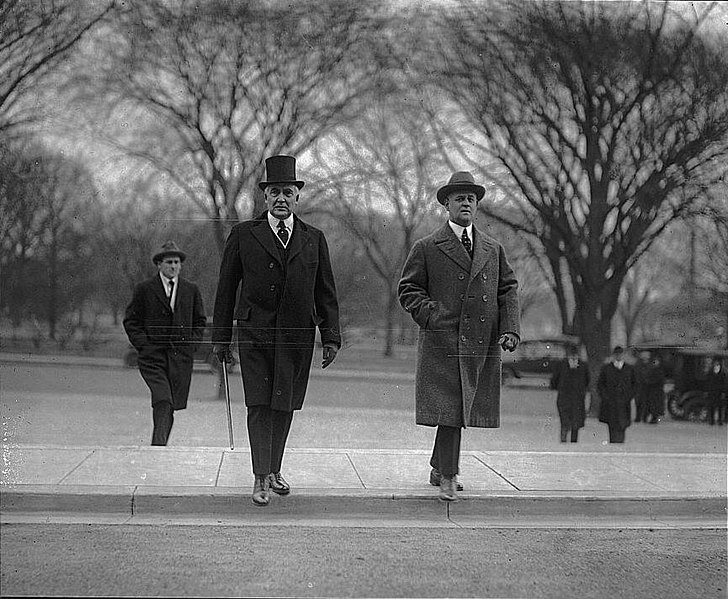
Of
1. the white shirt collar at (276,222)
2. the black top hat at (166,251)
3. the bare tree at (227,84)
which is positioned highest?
the bare tree at (227,84)

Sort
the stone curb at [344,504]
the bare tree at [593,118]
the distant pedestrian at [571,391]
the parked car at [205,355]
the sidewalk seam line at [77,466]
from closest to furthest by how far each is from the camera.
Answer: the stone curb at [344,504], the sidewalk seam line at [77,466], the parked car at [205,355], the bare tree at [593,118], the distant pedestrian at [571,391]

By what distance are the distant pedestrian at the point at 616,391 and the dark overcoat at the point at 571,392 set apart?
125mm

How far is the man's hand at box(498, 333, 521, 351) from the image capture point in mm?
5051

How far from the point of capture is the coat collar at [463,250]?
507cm

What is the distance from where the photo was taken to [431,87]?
5.44m

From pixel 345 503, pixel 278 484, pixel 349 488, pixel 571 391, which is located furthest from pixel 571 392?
pixel 278 484

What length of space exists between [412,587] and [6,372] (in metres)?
2.74

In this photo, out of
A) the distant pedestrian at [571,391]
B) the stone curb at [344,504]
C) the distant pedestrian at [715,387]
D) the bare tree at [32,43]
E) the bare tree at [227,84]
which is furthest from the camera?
the distant pedestrian at [715,387]

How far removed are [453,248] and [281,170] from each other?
1.04 meters

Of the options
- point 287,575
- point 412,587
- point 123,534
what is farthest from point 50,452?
point 412,587

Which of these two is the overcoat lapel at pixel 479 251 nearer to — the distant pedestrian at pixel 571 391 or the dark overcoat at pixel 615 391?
the distant pedestrian at pixel 571 391

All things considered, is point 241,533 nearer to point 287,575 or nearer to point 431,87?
point 287,575

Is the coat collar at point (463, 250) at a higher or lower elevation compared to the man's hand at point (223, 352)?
higher

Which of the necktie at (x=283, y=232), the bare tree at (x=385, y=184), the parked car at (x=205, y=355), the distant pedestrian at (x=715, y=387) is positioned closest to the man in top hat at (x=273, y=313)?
the necktie at (x=283, y=232)
